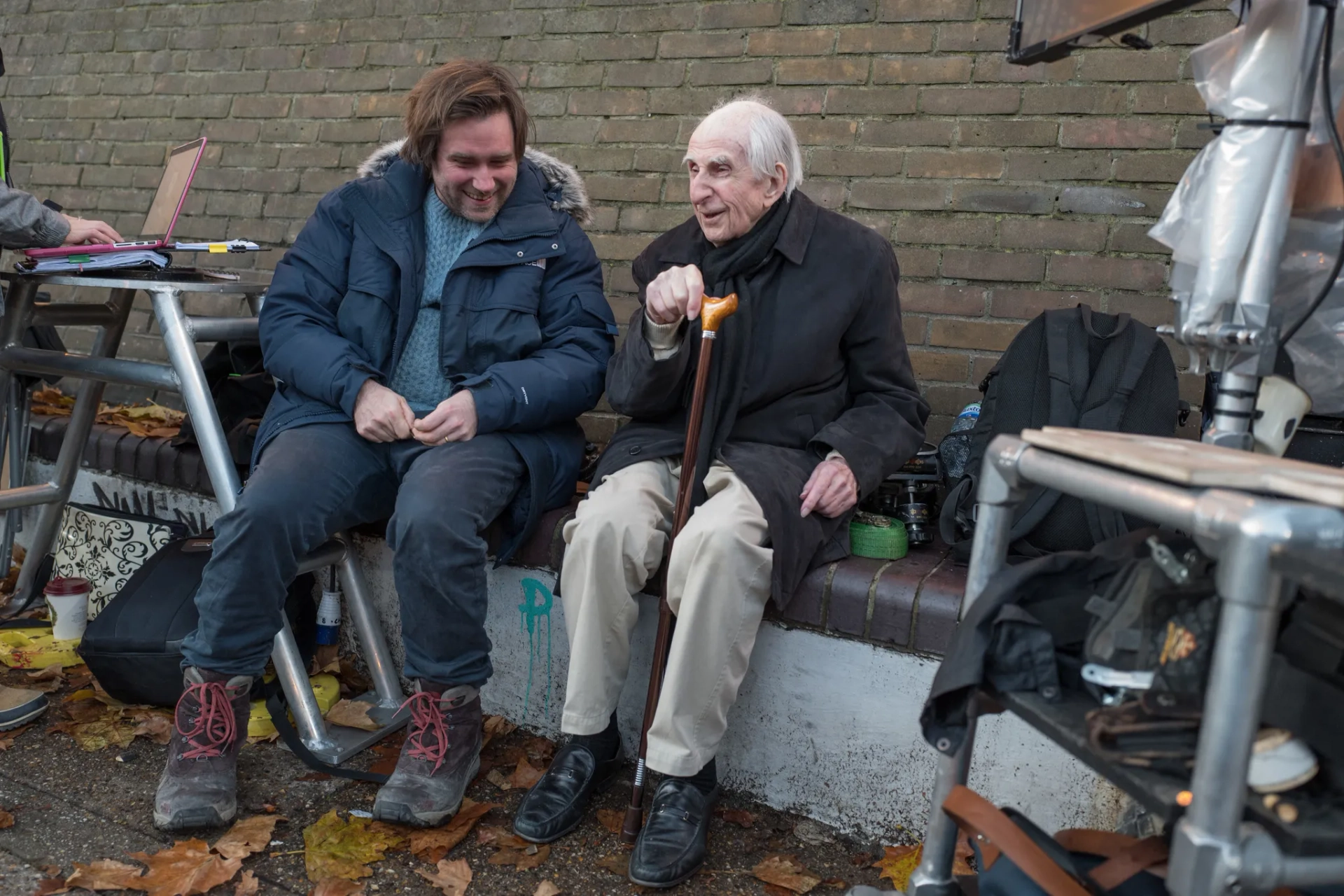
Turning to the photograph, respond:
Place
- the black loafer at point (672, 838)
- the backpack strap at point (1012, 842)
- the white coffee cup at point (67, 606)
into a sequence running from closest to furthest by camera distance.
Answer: the backpack strap at point (1012, 842) < the black loafer at point (672, 838) < the white coffee cup at point (67, 606)

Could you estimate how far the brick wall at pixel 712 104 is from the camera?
10.3 feet

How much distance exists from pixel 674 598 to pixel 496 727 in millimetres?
848

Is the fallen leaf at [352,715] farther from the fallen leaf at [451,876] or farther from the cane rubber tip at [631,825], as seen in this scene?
the cane rubber tip at [631,825]

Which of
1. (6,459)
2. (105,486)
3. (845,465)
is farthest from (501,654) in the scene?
(6,459)

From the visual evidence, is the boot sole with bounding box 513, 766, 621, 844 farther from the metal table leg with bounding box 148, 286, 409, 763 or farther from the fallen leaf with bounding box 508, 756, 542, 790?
the metal table leg with bounding box 148, 286, 409, 763

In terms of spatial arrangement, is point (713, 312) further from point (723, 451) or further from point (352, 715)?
point (352, 715)

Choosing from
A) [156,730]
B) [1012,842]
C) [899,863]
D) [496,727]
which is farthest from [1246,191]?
[156,730]

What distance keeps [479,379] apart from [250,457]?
758 millimetres

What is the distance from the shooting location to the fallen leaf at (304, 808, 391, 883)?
2.29 meters

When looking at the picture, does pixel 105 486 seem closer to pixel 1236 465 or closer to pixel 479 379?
pixel 479 379

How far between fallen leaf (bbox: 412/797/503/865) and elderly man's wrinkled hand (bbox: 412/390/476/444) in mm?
825

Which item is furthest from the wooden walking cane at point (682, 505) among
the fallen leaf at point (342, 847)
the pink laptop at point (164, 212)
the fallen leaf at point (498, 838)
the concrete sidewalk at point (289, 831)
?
the pink laptop at point (164, 212)

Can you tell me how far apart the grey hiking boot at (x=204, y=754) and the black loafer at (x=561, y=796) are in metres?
0.63

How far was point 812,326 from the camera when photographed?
2.61 m
